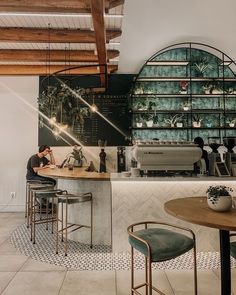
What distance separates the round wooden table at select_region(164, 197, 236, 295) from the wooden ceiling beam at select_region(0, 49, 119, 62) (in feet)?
13.0

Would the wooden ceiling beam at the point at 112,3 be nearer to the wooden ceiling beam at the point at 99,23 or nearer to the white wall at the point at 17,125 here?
the wooden ceiling beam at the point at 99,23

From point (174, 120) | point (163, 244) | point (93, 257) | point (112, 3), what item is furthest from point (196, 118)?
point (163, 244)

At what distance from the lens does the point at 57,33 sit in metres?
4.60

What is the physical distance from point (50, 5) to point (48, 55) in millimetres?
2229

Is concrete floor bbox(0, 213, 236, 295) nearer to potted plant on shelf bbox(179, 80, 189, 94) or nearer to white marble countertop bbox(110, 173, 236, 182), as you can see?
white marble countertop bbox(110, 173, 236, 182)

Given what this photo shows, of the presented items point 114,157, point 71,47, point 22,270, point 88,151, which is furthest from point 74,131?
point 22,270

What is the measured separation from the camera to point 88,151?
6.42 metres

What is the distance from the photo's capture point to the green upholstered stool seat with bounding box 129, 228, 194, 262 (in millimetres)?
2033

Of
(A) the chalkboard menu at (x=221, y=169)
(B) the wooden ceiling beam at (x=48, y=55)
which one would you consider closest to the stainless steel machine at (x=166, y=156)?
(A) the chalkboard menu at (x=221, y=169)

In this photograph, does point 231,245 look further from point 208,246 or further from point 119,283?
point 208,246

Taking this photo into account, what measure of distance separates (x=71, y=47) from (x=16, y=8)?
2.06 meters

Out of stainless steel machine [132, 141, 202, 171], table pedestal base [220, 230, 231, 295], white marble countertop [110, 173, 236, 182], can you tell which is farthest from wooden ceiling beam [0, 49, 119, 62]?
table pedestal base [220, 230, 231, 295]

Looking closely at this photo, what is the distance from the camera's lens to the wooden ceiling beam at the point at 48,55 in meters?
5.55

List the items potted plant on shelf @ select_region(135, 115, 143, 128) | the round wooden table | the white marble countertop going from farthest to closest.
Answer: potted plant on shelf @ select_region(135, 115, 143, 128), the white marble countertop, the round wooden table
